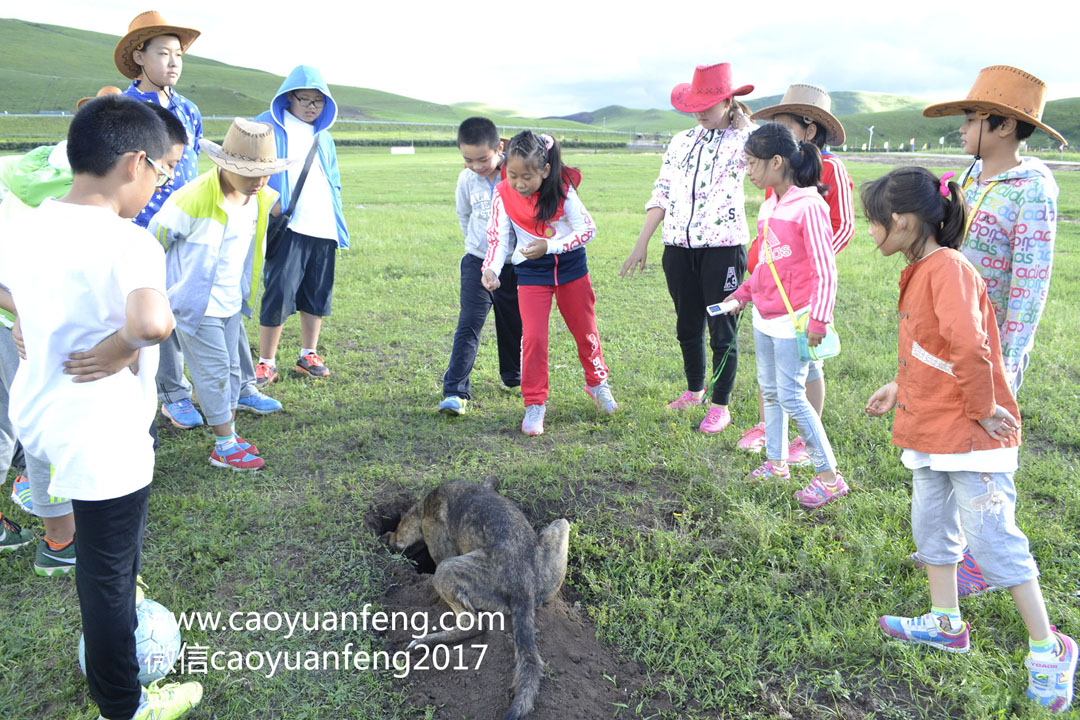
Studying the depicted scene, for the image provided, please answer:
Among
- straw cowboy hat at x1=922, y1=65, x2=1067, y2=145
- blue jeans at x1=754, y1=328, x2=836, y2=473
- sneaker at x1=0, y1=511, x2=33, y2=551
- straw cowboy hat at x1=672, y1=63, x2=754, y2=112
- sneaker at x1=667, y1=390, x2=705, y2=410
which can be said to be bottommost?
sneaker at x1=0, y1=511, x2=33, y2=551

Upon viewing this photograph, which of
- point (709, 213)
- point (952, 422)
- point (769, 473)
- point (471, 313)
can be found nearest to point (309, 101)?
point (471, 313)

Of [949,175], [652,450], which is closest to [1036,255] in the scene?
[949,175]

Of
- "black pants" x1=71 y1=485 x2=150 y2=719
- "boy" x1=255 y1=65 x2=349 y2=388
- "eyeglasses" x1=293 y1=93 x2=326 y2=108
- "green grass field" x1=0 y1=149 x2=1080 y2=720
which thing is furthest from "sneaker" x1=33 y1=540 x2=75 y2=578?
"eyeglasses" x1=293 y1=93 x2=326 y2=108

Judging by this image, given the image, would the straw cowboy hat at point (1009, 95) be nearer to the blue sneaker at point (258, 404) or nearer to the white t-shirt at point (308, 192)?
the white t-shirt at point (308, 192)

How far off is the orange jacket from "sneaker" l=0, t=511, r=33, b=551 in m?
4.74

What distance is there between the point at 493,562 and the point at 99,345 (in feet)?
6.50

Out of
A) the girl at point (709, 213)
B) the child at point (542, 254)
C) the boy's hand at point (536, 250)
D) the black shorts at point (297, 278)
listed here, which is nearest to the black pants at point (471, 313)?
the child at point (542, 254)

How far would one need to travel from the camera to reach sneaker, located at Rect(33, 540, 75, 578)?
146 inches

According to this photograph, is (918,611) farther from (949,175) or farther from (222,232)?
(222,232)

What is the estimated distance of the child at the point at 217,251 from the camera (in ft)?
14.8

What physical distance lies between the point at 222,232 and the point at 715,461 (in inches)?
147

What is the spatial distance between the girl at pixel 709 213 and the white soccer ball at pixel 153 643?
3.81m

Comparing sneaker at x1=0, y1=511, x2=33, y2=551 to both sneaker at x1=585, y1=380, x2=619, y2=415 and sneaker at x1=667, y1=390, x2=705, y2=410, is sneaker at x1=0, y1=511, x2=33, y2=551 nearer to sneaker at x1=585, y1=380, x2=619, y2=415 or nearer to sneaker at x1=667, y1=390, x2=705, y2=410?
sneaker at x1=585, y1=380, x2=619, y2=415

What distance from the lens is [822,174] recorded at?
4.39 meters
